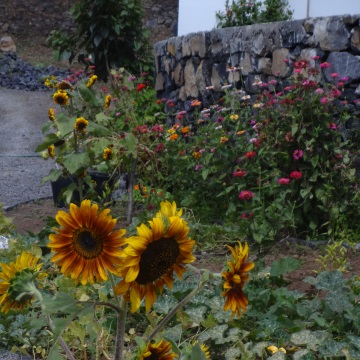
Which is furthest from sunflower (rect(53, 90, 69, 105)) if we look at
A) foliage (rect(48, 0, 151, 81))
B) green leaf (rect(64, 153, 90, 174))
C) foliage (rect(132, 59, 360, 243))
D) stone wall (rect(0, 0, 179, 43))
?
stone wall (rect(0, 0, 179, 43))

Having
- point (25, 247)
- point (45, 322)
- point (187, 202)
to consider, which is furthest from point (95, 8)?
point (45, 322)

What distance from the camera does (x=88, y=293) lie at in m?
3.51

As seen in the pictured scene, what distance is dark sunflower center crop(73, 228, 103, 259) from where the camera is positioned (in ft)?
6.13

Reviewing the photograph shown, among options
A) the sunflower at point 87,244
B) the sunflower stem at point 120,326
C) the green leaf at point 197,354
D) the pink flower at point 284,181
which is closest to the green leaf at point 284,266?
the sunflower stem at point 120,326

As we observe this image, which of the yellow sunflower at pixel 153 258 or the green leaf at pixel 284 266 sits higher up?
the yellow sunflower at pixel 153 258

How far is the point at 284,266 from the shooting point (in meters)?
3.20

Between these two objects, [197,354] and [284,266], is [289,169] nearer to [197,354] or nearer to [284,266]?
[284,266]

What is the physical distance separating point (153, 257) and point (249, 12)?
7099 mm

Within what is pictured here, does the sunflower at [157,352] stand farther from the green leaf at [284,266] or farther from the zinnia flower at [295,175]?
the zinnia flower at [295,175]

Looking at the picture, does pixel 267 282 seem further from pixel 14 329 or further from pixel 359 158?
pixel 359 158

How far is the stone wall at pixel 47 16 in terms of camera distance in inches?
806

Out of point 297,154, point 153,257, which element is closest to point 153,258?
point 153,257

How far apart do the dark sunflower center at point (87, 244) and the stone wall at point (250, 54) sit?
387cm

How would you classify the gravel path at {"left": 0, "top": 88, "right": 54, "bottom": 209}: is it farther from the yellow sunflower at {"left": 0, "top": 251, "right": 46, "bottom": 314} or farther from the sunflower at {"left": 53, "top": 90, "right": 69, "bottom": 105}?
the yellow sunflower at {"left": 0, "top": 251, "right": 46, "bottom": 314}
